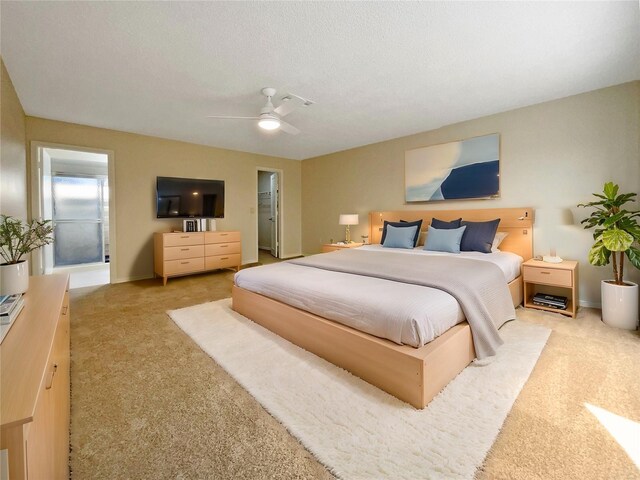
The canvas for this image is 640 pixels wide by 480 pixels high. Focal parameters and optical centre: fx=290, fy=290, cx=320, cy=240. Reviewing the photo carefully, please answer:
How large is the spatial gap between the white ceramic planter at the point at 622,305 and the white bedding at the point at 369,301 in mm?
1853

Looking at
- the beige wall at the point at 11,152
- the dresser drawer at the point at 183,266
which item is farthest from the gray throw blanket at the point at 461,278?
the beige wall at the point at 11,152

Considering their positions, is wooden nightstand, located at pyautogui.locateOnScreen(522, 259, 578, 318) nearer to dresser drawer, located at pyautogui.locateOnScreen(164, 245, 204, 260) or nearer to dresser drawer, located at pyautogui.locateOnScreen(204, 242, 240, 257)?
dresser drawer, located at pyautogui.locateOnScreen(204, 242, 240, 257)

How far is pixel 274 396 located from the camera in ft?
5.61

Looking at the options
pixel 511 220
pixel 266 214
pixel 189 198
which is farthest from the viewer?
pixel 266 214

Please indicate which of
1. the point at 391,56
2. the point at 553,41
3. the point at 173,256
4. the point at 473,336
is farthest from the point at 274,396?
the point at 173,256

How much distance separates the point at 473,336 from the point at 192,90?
3.43 m

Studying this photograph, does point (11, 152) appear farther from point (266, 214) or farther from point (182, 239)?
point (266, 214)

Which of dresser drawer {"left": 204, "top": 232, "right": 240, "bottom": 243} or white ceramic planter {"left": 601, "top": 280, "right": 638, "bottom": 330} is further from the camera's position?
dresser drawer {"left": 204, "top": 232, "right": 240, "bottom": 243}

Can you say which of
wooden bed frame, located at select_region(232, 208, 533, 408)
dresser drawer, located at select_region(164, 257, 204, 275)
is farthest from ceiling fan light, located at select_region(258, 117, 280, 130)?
dresser drawer, located at select_region(164, 257, 204, 275)

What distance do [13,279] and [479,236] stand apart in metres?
4.06

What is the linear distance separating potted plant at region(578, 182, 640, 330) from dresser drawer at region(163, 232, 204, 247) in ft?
16.6

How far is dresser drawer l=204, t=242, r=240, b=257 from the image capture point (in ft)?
16.4

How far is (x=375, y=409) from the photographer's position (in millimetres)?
→ 1577

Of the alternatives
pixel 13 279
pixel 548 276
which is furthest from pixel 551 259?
pixel 13 279
